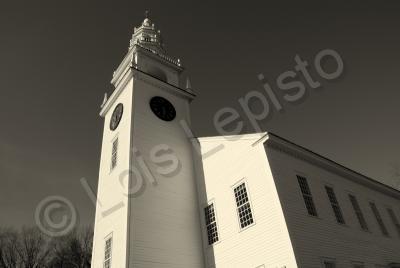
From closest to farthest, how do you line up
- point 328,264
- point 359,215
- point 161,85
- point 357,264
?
point 328,264, point 357,264, point 359,215, point 161,85

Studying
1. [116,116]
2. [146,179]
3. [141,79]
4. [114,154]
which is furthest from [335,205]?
[116,116]

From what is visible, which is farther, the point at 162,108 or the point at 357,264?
the point at 162,108

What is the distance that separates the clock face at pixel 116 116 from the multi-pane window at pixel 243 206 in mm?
9736

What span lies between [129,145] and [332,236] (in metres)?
11.7

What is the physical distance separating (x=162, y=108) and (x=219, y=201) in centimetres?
805

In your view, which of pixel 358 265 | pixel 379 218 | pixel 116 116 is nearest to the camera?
pixel 358 265

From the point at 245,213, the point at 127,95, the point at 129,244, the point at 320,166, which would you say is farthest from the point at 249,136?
the point at 127,95

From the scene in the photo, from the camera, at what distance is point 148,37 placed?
88.4 feet

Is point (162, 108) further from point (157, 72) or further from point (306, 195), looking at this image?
point (306, 195)

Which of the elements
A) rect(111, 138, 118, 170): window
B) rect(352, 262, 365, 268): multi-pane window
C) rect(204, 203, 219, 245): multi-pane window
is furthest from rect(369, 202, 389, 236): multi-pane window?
rect(111, 138, 118, 170): window

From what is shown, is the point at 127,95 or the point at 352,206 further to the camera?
the point at 127,95

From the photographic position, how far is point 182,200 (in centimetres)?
1688

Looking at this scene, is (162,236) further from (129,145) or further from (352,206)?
(352,206)

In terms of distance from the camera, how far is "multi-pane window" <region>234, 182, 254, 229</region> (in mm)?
13695
